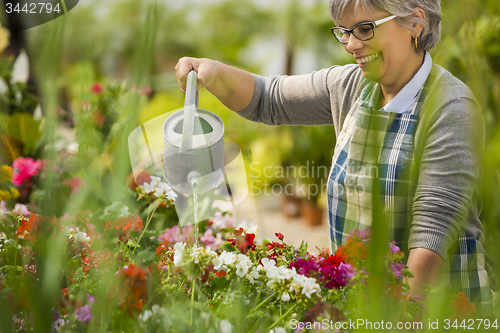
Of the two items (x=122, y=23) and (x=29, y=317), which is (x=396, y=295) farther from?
(x=122, y=23)

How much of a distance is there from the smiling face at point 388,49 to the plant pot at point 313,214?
2358 mm

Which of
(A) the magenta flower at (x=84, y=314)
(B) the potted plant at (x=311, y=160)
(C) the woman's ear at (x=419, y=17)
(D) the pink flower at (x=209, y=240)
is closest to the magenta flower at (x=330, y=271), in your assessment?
(A) the magenta flower at (x=84, y=314)

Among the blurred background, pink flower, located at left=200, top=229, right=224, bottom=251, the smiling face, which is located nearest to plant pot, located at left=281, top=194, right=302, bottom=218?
the blurred background

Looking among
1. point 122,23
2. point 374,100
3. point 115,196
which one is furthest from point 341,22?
point 122,23

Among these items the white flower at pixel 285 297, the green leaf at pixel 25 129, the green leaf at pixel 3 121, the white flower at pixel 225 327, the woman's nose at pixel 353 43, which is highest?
the woman's nose at pixel 353 43

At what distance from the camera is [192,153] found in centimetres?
59

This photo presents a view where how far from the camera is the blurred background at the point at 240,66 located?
0.16 metres

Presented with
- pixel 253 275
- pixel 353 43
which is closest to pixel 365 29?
pixel 353 43

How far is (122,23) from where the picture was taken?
462cm

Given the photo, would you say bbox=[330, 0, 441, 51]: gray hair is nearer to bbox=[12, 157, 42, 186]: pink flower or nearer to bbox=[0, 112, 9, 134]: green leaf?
bbox=[0, 112, 9, 134]: green leaf

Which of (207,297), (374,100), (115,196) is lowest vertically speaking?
(207,297)

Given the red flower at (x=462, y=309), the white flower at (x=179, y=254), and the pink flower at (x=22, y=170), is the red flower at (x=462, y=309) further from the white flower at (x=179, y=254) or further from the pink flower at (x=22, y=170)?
the pink flower at (x=22, y=170)

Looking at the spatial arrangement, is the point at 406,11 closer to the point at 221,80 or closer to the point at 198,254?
the point at 221,80

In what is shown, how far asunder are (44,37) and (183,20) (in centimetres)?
501
